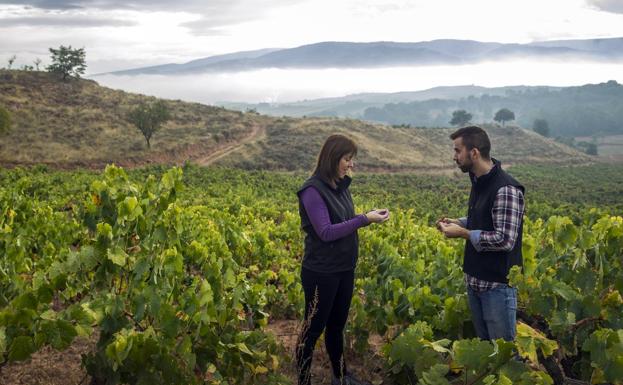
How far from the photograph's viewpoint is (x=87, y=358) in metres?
3.52

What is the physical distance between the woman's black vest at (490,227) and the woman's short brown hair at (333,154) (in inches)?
40.1

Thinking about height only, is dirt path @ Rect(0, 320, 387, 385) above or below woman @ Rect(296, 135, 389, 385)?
below

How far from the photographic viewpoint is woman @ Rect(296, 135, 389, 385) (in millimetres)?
4023

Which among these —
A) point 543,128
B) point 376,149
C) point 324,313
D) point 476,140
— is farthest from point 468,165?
point 543,128

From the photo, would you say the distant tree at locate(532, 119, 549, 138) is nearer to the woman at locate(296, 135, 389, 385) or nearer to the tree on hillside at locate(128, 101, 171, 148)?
the tree on hillside at locate(128, 101, 171, 148)

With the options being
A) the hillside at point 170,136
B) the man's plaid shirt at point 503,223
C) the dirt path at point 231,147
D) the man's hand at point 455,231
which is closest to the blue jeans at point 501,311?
the man's plaid shirt at point 503,223

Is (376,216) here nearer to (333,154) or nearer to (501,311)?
(333,154)

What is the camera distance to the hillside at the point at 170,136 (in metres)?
43.5

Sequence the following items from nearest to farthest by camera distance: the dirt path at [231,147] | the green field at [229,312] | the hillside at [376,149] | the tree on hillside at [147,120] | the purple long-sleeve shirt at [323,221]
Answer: the green field at [229,312] → the purple long-sleeve shirt at [323,221] → the tree on hillside at [147,120] → the dirt path at [231,147] → the hillside at [376,149]

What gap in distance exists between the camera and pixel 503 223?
3623 mm

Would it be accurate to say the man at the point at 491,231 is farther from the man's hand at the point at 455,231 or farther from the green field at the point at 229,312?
the green field at the point at 229,312

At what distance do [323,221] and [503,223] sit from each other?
1.33 m

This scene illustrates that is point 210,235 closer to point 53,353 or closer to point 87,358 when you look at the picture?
point 53,353

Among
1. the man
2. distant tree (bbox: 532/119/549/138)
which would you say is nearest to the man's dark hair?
the man
